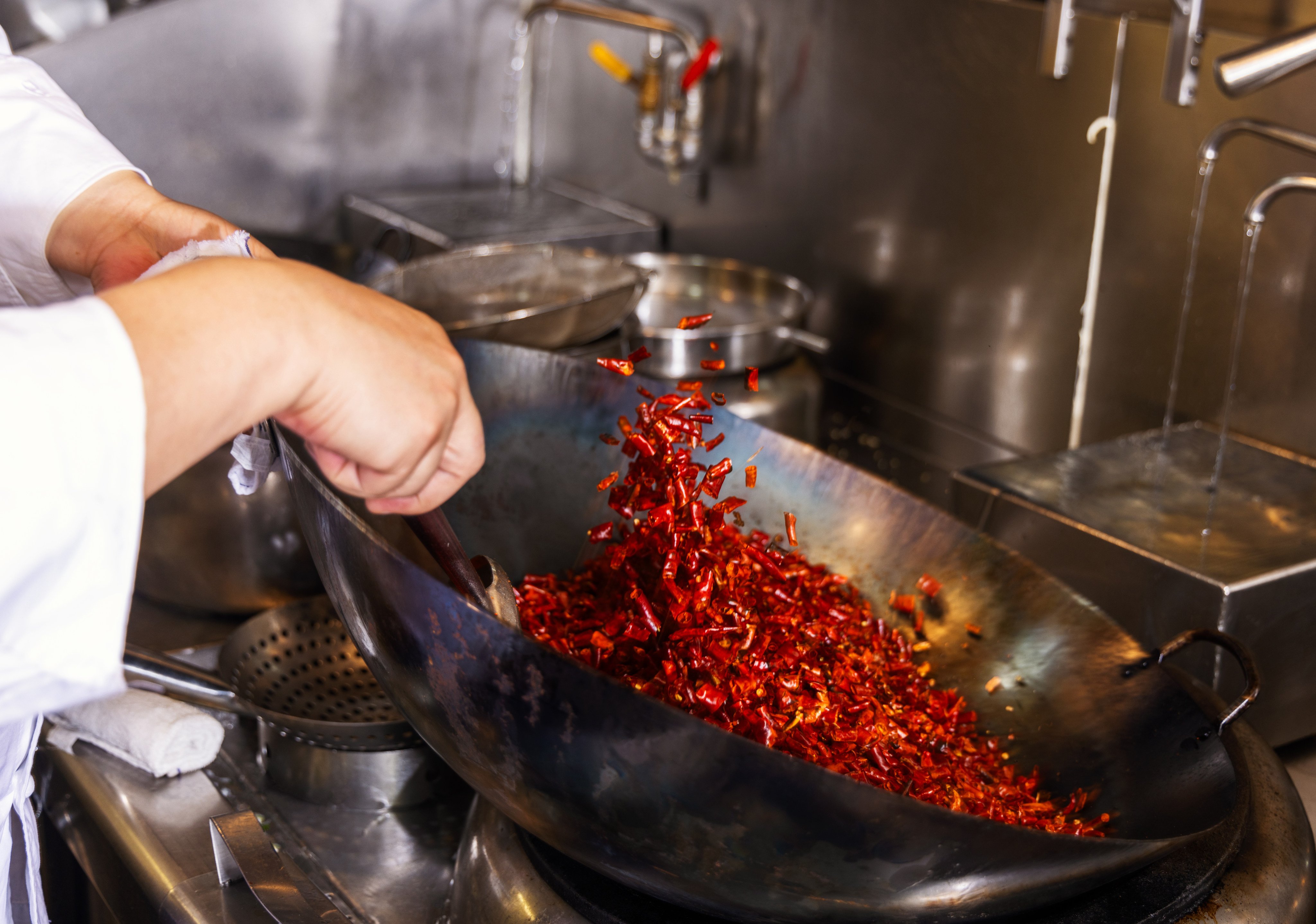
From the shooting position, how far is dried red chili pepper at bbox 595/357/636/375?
3.17 feet

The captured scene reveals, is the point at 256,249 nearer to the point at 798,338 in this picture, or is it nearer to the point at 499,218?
the point at 798,338

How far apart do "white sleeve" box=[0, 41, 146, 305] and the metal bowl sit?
0.57 m

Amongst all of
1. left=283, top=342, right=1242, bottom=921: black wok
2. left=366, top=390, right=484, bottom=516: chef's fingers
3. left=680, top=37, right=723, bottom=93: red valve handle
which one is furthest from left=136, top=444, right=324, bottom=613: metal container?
left=680, top=37, right=723, bottom=93: red valve handle

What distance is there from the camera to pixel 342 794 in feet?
3.50

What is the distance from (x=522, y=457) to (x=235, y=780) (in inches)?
15.9

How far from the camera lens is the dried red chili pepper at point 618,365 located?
3.17ft

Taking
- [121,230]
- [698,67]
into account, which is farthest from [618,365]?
[698,67]

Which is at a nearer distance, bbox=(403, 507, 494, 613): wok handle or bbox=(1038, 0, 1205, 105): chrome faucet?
bbox=(403, 507, 494, 613): wok handle

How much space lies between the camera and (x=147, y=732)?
41.4 inches

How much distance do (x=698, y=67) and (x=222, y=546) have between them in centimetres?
136

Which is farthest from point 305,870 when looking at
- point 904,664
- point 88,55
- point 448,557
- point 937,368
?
point 88,55

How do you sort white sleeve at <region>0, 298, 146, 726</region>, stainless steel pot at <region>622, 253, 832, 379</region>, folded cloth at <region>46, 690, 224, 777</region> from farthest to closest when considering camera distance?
1. stainless steel pot at <region>622, 253, 832, 379</region>
2. folded cloth at <region>46, 690, 224, 777</region>
3. white sleeve at <region>0, 298, 146, 726</region>

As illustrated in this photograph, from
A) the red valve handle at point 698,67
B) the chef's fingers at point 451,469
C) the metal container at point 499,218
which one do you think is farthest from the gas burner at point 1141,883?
the red valve handle at point 698,67

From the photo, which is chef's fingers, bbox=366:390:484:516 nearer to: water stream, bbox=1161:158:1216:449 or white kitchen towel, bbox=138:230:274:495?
white kitchen towel, bbox=138:230:274:495
